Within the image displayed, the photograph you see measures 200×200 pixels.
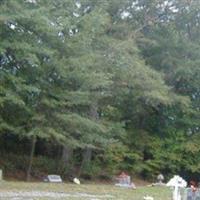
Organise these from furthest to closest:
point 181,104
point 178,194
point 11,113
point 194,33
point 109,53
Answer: point 194,33 < point 181,104 < point 109,53 < point 11,113 < point 178,194

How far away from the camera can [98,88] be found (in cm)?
1925

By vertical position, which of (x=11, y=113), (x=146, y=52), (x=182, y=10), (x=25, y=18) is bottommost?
(x=11, y=113)

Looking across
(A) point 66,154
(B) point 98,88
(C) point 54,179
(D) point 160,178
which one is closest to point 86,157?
(A) point 66,154

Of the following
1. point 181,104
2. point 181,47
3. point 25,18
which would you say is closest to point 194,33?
point 181,47

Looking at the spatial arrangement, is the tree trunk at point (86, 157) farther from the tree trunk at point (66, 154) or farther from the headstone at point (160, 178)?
the headstone at point (160, 178)

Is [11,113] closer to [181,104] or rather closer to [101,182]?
[101,182]

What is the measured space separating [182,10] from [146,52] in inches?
100

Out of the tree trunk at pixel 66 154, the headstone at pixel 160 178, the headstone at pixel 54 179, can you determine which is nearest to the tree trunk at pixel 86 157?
the tree trunk at pixel 66 154

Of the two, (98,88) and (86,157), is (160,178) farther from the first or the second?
(98,88)

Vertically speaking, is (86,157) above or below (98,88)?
below

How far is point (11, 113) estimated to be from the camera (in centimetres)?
1798

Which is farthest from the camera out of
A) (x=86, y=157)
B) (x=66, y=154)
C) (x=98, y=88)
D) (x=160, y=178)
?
(x=160, y=178)

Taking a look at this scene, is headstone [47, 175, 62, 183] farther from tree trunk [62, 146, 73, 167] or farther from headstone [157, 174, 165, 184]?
headstone [157, 174, 165, 184]

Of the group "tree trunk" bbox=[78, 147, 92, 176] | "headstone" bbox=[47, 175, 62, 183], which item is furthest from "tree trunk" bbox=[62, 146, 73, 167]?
"headstone" bbox=[47, 175, 62, 183]
